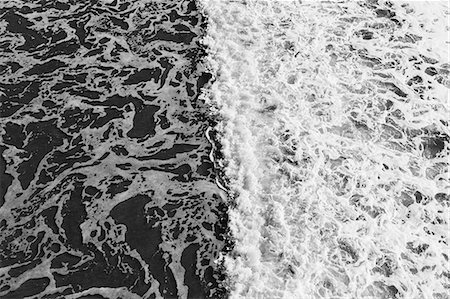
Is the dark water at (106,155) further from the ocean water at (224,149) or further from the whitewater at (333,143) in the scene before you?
the whitewater at (333,143)

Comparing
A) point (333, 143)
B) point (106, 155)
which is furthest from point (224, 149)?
point (106, 155)

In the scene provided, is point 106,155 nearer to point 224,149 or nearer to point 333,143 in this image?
point 224,149

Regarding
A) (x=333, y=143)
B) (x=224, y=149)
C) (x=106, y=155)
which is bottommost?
(x=106, y=155)

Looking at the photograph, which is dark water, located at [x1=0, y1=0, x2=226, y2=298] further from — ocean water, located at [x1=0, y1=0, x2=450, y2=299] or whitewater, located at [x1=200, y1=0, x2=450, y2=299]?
whitewater, located at [x1=200, y1=0, x2=450, y2=299]

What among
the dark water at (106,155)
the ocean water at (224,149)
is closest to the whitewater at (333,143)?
the ocean water at (224,149)

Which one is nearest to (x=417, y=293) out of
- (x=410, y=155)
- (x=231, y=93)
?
(x=410, y=155)

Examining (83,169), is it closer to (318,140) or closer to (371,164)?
(318,140)

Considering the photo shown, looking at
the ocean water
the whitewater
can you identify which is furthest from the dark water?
the whitewater
